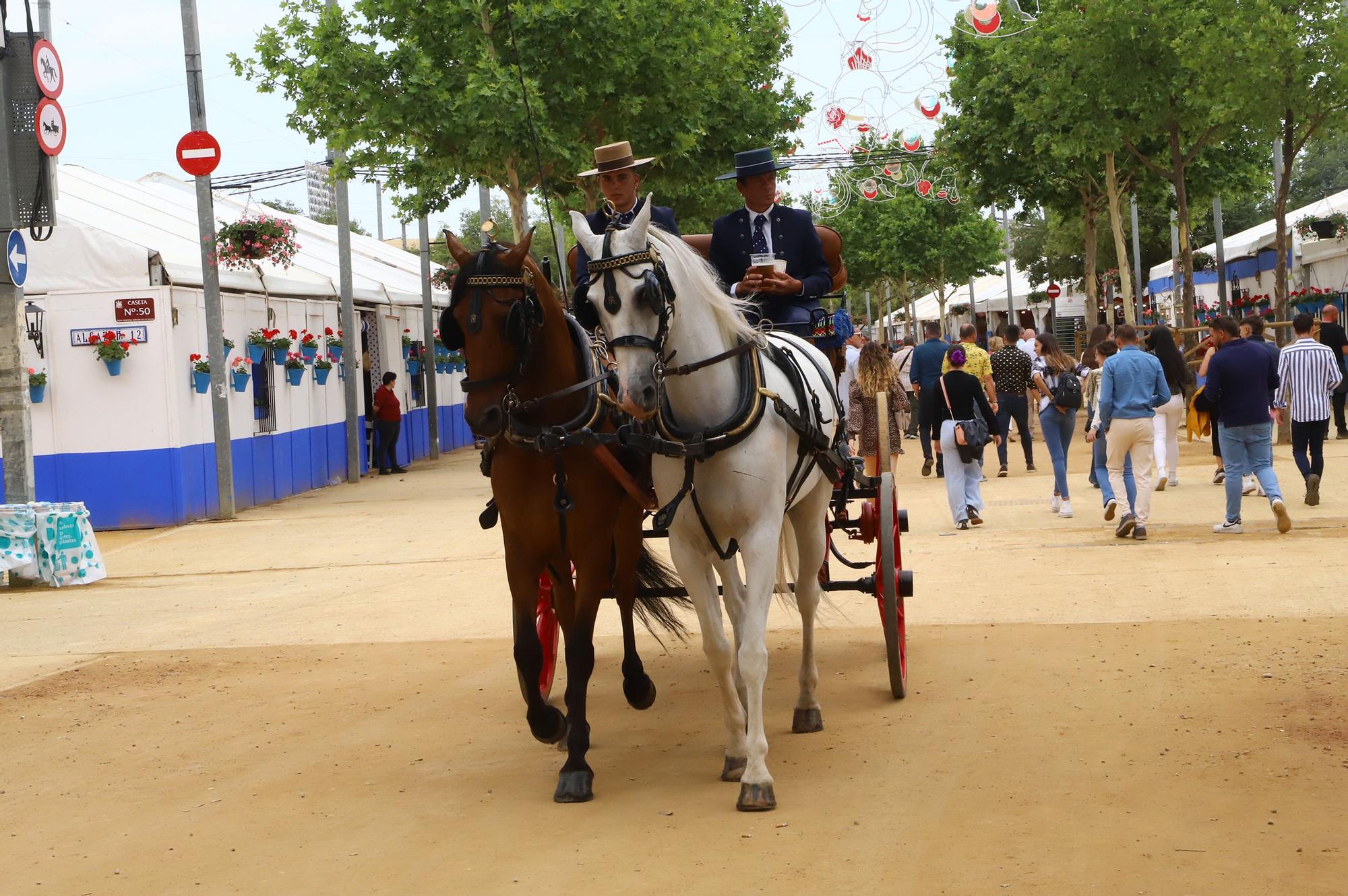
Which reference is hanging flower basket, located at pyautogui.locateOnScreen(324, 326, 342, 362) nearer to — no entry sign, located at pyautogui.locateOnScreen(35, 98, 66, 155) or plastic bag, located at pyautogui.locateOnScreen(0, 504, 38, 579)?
no entry sign, located at pyautogui.locateOnScreen(35, 98, 66, 155)

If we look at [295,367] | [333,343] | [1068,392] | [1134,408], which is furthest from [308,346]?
[1134,408]

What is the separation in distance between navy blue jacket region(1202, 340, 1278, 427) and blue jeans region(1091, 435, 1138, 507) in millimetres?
935

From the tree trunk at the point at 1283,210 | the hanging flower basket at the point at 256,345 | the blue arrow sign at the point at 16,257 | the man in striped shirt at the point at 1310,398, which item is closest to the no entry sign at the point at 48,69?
the blue arrow sign at the point at 16,257

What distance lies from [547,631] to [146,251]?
1202 cm

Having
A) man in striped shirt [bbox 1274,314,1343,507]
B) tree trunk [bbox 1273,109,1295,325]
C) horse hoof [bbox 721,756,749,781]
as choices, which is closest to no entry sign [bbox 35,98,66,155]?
horse hoof [bbox 721,756,749,781]

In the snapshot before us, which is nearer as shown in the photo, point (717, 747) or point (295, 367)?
point (717, 747)

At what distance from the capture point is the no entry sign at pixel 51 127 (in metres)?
Result: 13.4

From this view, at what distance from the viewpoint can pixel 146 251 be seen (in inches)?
698

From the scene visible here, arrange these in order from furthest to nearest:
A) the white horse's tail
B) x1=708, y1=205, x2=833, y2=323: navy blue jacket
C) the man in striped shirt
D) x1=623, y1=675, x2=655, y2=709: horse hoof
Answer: the man in striped shirt
x1=708, y1=205, x2=833, y2=323: navy blue jacket
the white horse's tail
x1=623, y1=675, x2=655, y2=709: horse hoof

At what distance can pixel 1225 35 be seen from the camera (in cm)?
1941

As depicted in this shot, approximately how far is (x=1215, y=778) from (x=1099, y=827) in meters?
0.81

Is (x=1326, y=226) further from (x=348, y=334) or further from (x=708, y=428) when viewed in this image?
(x=708, y=428)

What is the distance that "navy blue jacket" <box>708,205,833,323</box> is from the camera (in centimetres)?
730

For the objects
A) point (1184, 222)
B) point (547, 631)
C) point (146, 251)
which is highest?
point (1184, 222)
